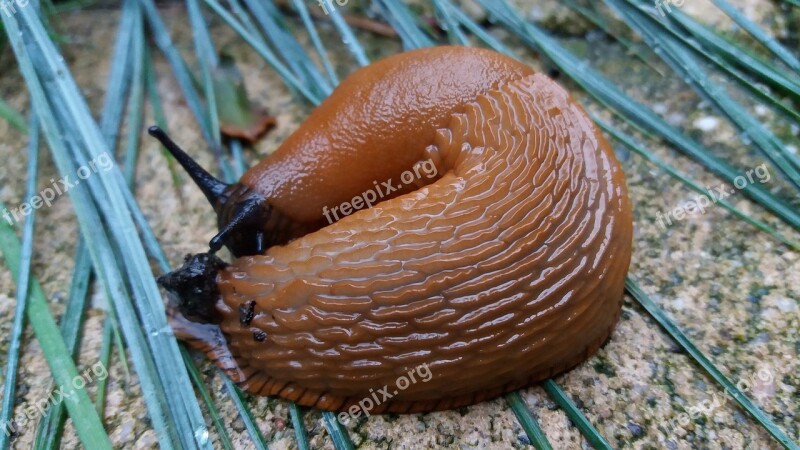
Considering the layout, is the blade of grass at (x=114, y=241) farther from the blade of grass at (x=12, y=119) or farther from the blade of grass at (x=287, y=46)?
the blade of grass at (x=287, y=46)

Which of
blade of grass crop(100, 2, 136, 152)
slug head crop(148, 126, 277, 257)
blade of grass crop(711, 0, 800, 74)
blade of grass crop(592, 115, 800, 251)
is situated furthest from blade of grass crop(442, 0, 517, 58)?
blade of grass crop(100, 2, 136, 152)

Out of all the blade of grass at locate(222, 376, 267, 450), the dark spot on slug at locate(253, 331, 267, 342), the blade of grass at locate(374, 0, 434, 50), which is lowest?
the blade of grass at locate(222, 376, 267, 450)

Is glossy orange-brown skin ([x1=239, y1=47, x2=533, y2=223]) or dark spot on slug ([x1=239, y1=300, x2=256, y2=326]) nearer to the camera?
dark spot on slug ([x1=239, y1=300, x2=256, y2=326])

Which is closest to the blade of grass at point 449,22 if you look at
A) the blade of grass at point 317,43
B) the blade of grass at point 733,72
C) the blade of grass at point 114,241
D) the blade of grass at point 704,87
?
the blade of grass at point 317,43

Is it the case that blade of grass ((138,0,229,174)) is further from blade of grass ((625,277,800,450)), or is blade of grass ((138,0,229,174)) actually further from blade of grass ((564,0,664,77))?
blade of grass ((564,0,664,77))

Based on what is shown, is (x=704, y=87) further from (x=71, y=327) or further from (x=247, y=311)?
(x=71, y=327)

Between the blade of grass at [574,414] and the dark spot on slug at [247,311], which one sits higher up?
the dark spot on slug at [247,311]
